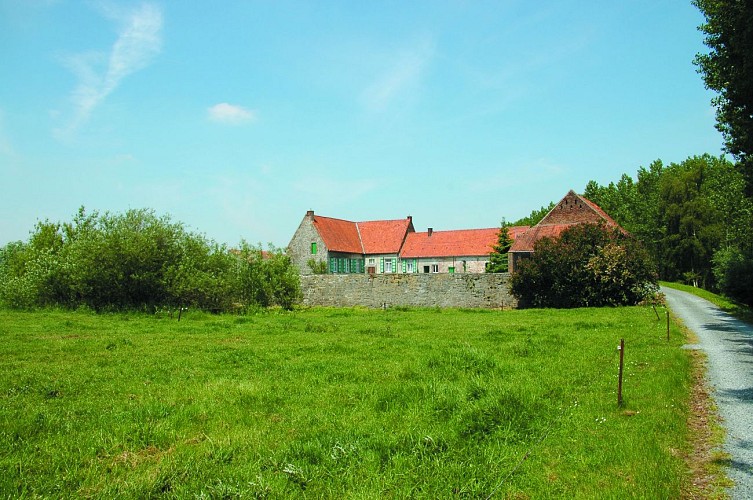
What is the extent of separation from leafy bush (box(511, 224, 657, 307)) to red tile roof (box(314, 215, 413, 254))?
31.6 meters

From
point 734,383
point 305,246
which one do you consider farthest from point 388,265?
point 734,383

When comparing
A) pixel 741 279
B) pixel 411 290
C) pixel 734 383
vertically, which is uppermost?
pixel 741 279

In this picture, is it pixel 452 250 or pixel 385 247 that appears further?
pixel 385 247

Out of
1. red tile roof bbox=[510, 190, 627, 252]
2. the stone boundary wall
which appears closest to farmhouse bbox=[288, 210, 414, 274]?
the stone boundary wall

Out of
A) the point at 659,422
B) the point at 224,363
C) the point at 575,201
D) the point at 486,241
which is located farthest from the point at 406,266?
the point at 659,422

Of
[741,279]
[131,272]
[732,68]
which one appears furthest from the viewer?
[741,279]

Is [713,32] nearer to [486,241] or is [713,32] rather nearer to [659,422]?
[659,422]

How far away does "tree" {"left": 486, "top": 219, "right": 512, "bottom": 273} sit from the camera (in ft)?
172

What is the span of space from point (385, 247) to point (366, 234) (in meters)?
3.71

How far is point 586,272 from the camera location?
100ft

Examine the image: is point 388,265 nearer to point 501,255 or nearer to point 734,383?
point 501,255

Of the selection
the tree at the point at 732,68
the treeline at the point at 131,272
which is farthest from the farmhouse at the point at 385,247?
the tree at the point at 732,68

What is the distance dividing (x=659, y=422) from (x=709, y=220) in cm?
6855

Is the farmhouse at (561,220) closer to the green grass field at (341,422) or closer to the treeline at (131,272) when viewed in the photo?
the treeline at (131,272)
